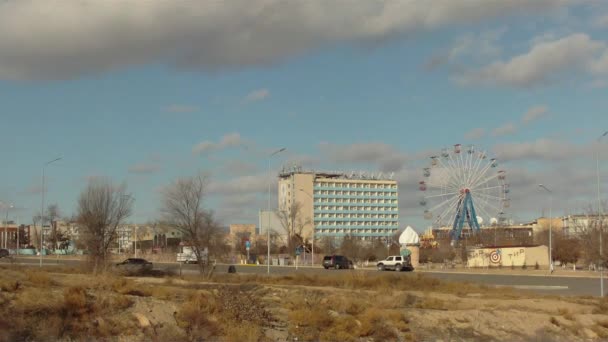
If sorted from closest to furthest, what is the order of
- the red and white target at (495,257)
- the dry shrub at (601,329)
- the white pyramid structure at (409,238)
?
1. the dry shrub at (601,329)
2. the red and white target at (495,257)
3. the white pyramid structure at (409,238)

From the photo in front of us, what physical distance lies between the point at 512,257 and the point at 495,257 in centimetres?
226

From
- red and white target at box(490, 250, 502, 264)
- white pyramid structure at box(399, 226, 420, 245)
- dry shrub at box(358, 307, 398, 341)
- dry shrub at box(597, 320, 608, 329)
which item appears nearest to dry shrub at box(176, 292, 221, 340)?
dry shrub at box(358, 307, 398, 341)

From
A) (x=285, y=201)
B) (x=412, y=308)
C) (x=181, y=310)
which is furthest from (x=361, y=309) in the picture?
(x=285, y=201)

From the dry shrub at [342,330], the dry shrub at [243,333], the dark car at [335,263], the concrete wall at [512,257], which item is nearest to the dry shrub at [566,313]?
the dry shrub at [342,330]

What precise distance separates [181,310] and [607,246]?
4684 centimetres

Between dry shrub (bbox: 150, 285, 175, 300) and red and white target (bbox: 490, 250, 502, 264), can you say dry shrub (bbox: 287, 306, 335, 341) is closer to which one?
dry shrub (bbox: 150, 285, 175, 300)

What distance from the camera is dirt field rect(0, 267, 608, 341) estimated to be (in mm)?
16797

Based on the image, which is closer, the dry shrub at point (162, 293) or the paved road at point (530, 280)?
the dry shrub at point (162, 293)

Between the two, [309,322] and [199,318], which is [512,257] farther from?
[199,318]

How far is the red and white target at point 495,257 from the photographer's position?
79562 mm

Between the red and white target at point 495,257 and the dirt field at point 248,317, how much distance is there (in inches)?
2099

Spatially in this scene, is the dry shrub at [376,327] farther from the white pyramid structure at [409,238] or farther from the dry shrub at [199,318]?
the white pyramid structure at [409,238]

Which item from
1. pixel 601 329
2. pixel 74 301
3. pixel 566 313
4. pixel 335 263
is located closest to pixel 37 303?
pixel 74 301

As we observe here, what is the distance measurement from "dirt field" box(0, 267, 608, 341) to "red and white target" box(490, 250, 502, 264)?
2099 inches
